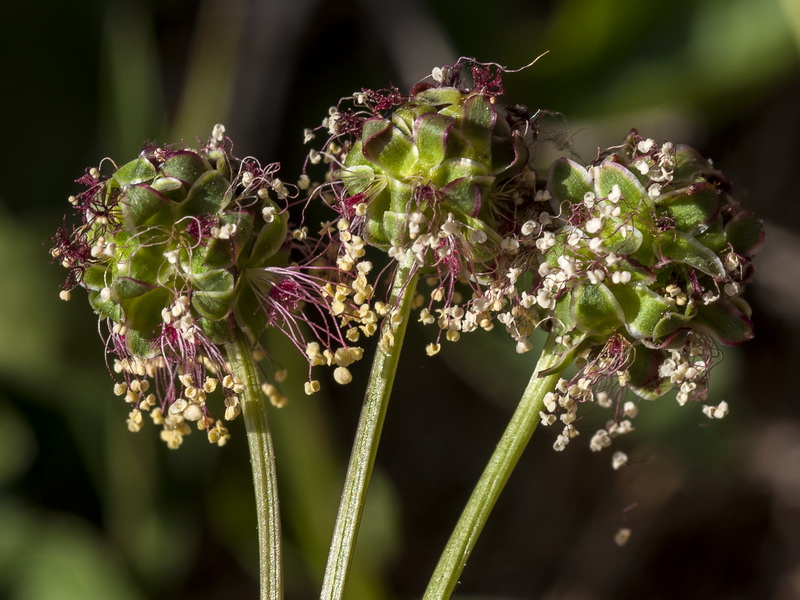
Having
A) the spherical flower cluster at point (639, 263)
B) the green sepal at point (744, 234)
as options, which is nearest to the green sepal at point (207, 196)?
the spherical flower cluster at point (639, 263)

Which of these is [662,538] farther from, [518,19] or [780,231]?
[518,19]

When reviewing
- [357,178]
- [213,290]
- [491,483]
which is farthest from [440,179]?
[491,483]

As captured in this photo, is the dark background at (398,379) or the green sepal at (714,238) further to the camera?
the dark background at (398,379)

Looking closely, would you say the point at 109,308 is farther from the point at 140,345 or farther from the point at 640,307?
the point at 640,307

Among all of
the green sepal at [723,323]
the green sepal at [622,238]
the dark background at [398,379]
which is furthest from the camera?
the dark background at [398,379]

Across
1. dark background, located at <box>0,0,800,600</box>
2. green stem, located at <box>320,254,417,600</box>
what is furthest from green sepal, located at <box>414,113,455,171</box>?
dark background, located at <box>0,0,800,600</box>

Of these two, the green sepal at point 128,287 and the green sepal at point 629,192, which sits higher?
the green sepal at point 629,192

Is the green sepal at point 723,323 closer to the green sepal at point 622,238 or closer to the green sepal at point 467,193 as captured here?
the green sepal at point 622,238
